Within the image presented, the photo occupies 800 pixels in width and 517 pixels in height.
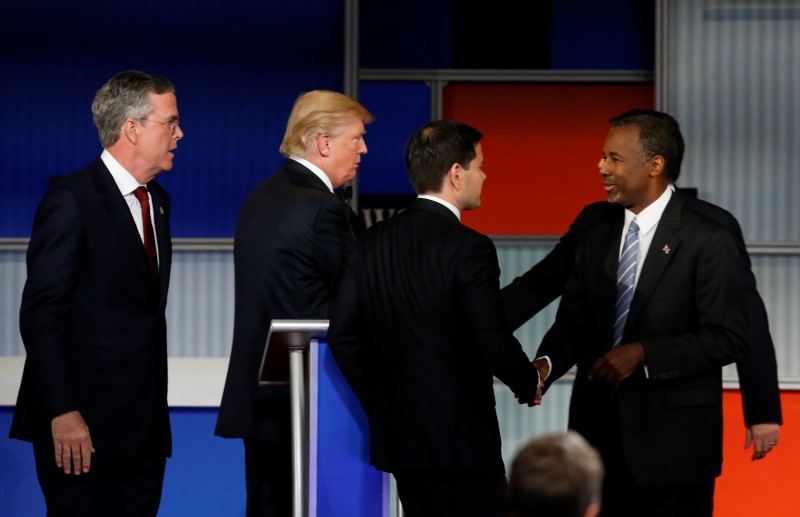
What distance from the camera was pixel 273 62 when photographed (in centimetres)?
513

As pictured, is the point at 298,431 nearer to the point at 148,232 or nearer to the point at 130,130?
the point at 148,232

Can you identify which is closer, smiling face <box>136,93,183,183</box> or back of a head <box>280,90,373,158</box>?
smiling face <box>136,93,183,183</box>

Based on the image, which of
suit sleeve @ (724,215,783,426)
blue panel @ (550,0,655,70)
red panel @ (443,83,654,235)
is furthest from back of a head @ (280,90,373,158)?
blue panel @ (550,0,655,70)

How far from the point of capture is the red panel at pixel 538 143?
5.12 meters

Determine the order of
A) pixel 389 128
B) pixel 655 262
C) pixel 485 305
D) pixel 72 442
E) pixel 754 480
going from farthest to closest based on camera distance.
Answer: pixel 389 128 < pixel 754 480 < pixel 655 262 < pixel 72 442 < pixel 485 305

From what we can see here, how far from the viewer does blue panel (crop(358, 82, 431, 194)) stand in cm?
509

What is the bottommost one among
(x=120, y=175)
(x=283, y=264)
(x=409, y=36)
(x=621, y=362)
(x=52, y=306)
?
(x=621, y=362)

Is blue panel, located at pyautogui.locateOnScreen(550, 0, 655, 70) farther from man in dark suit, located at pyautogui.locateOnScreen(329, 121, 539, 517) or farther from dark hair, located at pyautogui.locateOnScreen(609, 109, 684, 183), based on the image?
man in dark suit, located at pyautogui.locateOnScreen(329, 121, 539, 517)

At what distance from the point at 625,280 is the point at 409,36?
2237mm

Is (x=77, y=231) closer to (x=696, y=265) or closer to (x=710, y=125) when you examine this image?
(x=696, y=265)

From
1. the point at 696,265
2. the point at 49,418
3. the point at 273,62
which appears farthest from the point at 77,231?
the point at 273,62

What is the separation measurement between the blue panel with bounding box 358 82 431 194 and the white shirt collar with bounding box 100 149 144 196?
203 centimetres

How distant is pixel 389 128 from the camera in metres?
5.11

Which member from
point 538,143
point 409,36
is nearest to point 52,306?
point 409,36
